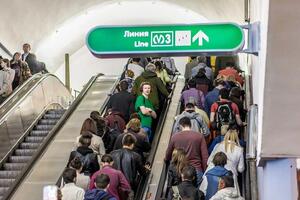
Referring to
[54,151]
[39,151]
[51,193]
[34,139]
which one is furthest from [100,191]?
[34,139]

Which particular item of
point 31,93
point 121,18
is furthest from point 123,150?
point 121,18

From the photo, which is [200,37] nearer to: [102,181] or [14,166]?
[102,181]

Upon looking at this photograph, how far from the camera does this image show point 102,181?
7414 mm

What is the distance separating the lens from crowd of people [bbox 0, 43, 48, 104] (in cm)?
1398

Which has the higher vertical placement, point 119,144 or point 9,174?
point 119,144

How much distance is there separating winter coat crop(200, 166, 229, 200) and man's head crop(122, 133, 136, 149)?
3.49ft

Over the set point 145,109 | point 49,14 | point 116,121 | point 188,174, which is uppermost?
point 49,14

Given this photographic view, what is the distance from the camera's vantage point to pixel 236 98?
35.8ft

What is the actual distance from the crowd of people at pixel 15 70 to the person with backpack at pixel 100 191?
6796mm

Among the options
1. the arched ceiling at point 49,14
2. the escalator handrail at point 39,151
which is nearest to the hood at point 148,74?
the escalator handrail at point 39,151

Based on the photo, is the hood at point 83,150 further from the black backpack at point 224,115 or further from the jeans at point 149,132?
the jeans at point 149,132

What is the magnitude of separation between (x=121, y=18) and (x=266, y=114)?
20061mm

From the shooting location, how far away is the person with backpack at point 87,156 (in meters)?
8.66

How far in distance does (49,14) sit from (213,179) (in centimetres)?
1626
